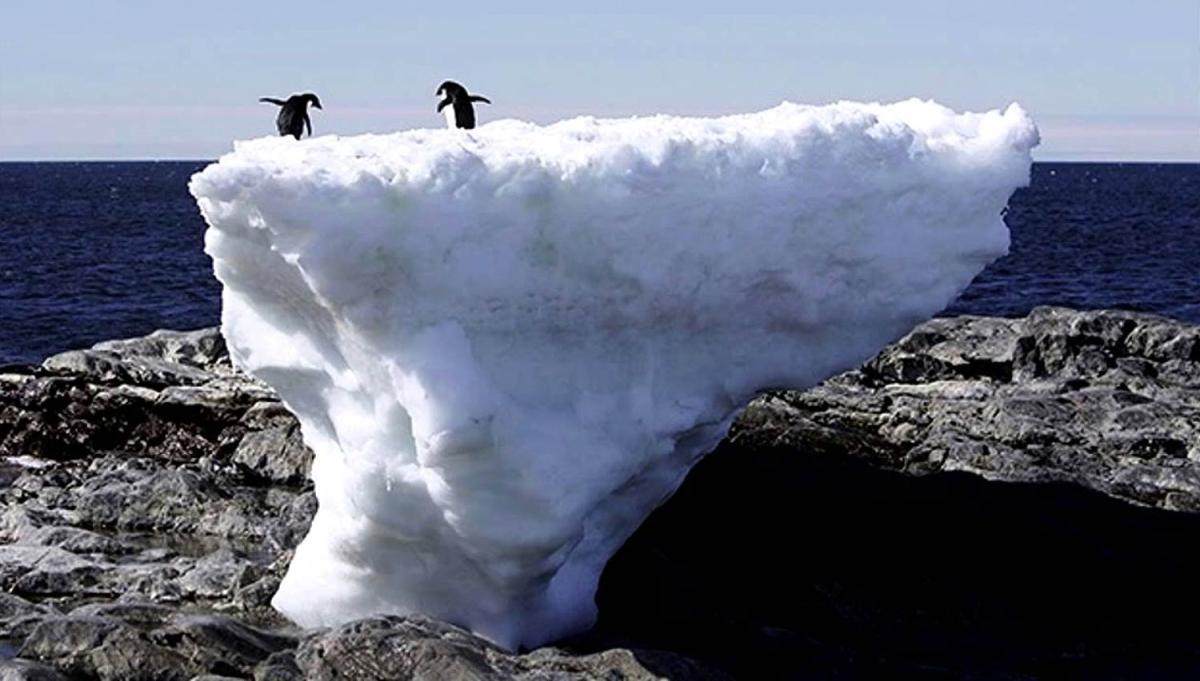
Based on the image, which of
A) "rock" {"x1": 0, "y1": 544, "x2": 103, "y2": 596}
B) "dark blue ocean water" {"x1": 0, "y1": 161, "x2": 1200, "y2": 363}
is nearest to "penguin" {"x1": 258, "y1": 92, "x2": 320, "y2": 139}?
"rock" {"x1": 0, "y1": 544, "x2": 103, "y2": 596}

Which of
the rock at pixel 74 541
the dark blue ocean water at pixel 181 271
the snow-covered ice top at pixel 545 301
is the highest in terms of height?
the snow-covered ice top at pixel 545 301

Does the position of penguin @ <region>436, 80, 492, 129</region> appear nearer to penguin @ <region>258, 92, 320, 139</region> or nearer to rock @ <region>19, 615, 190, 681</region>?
penguin @ <region>258, 92, 320, 139</region>

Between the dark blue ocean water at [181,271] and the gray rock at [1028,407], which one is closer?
the gray rock at [1028,407]

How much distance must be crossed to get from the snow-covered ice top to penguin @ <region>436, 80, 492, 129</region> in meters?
7.72

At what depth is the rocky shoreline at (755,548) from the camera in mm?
14672

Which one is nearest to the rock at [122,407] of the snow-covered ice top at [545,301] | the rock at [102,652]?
the snow-covered ice top at [545,301]

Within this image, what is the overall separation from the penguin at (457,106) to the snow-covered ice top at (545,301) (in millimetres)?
7720

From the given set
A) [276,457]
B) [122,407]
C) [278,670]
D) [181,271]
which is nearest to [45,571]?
[276,457]

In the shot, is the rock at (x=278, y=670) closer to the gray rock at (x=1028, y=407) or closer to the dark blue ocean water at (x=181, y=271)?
the gray rock at (x=1028, y=407)

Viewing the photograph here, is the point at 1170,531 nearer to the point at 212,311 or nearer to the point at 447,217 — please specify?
the point at 447,217

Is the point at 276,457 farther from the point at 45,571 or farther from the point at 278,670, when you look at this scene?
the point at 278,670

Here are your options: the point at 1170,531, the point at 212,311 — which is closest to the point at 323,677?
the point at 1170,531

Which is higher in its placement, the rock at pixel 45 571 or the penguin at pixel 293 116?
the penguin at pixel 293 116

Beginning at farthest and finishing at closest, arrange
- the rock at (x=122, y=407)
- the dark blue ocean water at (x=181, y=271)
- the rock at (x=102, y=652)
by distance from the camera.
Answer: the dark blue ocean water at (x=181, y=271), the rock at (x=122, y=407), the rock at (x=102, y=652)
